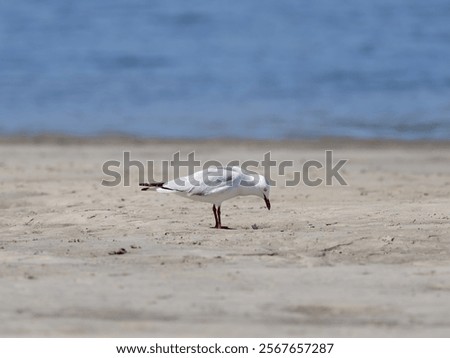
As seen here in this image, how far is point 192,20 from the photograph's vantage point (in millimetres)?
27750

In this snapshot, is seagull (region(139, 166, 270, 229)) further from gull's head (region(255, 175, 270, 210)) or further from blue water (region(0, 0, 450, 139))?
blue water (region(0, 0, 450, 139))

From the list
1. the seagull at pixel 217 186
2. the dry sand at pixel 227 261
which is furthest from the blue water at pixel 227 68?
the seagull at pixel 217 186

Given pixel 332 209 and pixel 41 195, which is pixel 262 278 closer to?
pixel 332 209

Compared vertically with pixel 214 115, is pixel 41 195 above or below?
below

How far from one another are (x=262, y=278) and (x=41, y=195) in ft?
13.5

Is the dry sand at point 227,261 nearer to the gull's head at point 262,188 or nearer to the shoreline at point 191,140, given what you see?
the gull's head at point 262,188

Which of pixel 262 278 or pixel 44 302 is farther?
pixel 262 278

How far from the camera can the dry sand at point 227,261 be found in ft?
17.2

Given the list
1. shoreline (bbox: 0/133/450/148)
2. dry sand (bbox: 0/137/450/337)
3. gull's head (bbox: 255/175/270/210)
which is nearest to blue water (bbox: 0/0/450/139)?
shoreline (bbox: 0/133/450/148)

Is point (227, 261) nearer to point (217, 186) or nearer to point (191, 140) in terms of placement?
point (217, 186)

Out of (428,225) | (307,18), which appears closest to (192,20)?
(307,18)

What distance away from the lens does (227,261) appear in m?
6.54

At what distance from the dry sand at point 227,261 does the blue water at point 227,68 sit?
5323 mm

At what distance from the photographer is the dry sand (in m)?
5.24
